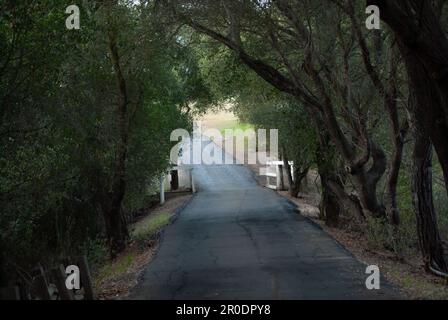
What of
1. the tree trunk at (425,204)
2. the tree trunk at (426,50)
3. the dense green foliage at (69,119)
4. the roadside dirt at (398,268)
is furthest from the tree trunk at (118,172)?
the tree trunk at (426,50)

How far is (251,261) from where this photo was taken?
1452 centimetres

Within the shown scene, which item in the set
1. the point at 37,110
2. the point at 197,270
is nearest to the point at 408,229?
the point at 197,270

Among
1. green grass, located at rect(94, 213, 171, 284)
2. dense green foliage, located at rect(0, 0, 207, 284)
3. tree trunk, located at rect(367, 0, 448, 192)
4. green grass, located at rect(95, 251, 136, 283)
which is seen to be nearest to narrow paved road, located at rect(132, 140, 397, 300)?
green grass, located at rect(94, 213, 171, 284)

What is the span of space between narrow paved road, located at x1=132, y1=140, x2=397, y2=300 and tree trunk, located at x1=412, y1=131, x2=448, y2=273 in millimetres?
1879

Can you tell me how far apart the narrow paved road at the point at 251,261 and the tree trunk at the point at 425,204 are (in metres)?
1.88

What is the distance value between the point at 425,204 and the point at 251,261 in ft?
13.9

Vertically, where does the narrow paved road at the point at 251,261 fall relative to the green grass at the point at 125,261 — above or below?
above

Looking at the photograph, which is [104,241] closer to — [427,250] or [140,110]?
[140,110]

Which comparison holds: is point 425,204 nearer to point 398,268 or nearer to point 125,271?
point 398,268

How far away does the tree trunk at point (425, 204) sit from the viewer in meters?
14.4

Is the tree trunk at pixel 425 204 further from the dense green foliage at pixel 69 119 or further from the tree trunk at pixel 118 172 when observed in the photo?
the tree trunk at pixel 118 172

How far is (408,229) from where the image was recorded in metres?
19.2

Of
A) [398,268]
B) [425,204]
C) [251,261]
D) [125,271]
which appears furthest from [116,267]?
[425,204]
